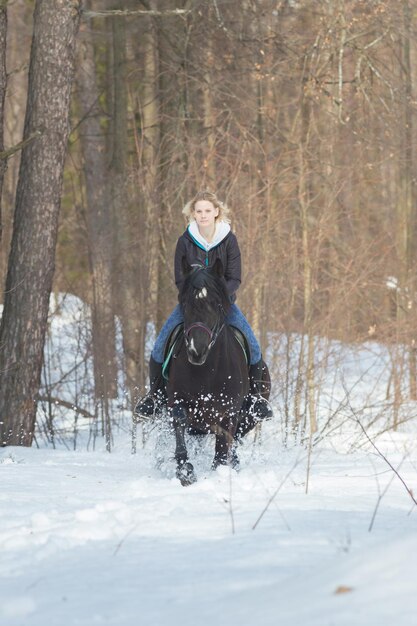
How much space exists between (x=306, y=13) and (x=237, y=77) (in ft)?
5.08

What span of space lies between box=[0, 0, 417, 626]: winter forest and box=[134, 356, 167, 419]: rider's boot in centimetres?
18

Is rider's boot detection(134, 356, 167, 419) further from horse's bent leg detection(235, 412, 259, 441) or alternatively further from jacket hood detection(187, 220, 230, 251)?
jacket hood detection(187, 220, 230, 251)

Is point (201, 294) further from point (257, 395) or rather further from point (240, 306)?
point (240, 306)

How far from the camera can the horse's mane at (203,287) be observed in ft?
24.6

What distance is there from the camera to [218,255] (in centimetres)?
806

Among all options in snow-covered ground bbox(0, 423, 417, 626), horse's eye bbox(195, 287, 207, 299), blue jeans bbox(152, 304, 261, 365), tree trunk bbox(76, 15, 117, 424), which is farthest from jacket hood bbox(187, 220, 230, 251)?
tree trunk bbox(76, 15, 117, 424)

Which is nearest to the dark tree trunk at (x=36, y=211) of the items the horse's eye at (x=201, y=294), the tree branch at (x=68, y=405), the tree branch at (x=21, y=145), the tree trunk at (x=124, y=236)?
the tree branch at (x=21, y=145)

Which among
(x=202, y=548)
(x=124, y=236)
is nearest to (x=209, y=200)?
(x=202, y=548)

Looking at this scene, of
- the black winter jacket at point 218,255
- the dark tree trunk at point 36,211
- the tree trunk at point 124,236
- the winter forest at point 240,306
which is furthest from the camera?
the tree trunk at point 124,236

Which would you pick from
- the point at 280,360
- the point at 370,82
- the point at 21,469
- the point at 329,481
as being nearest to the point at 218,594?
the point at 329,481

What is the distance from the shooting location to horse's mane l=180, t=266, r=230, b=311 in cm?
748

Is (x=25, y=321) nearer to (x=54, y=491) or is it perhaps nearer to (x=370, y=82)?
(x=54, y=491)

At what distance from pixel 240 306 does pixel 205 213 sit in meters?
6.15

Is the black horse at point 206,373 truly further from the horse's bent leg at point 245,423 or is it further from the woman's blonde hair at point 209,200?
the woman's blonde hair at point 209,200
